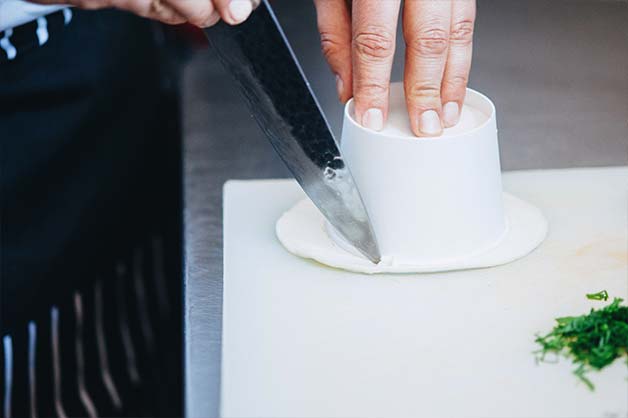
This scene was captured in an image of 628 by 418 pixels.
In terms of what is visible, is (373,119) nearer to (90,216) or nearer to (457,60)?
(457,60)

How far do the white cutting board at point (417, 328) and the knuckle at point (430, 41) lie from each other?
249mm

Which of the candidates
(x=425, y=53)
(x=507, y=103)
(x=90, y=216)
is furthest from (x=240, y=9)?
(x=90, y=216)

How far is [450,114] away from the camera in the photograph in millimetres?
976

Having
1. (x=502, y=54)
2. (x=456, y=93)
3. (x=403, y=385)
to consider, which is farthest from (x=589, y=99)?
(x=403, y=385)

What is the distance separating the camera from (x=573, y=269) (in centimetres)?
96

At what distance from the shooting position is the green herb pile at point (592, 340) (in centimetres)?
81

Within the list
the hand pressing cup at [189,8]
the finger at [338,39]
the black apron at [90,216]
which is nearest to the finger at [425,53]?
the finger at [338,39]

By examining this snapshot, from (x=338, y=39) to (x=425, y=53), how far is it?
0.46 feet

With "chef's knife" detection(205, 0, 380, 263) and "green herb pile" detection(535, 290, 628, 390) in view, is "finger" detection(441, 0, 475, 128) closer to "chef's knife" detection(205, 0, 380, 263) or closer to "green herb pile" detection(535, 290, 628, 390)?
"chef's knife" detection(205, 0, 380, 263)

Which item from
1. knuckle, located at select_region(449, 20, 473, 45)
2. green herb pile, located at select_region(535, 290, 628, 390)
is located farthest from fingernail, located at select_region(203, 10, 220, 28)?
green herb pile, located at select_region(535, 290, 628, 390)

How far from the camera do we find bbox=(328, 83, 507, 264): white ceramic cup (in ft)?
2.97

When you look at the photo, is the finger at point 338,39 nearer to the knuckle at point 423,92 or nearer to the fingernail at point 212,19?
the knuckle at point 423,92

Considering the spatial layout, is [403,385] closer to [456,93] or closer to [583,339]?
[583,339]

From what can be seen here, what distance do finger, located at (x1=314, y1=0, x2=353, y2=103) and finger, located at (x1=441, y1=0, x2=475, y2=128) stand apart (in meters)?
0.13
